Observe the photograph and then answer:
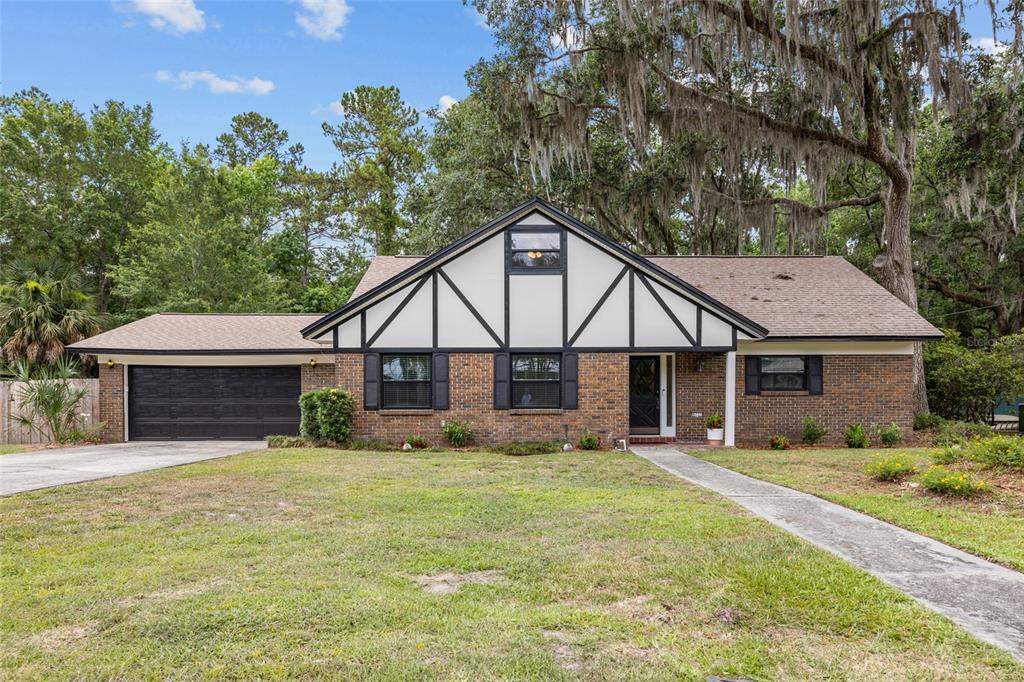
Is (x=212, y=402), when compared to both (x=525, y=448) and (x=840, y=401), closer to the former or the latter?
(x=525, y=448)

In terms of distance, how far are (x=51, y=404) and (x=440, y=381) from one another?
29.1ft

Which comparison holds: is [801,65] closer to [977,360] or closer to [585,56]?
[585,56]

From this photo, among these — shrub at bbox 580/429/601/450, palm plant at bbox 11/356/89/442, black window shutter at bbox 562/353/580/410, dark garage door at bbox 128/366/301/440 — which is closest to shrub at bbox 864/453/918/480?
shrub at bbox 580/429/601/450

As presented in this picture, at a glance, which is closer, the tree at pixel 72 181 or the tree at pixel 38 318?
the tree at pixel 38 318

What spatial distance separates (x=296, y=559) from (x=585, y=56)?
49.6ft

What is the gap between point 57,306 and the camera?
58.0 feet

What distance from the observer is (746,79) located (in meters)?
15.9

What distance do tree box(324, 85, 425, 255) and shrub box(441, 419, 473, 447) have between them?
17912 millimetres

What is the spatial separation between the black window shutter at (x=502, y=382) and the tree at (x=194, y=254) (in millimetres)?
14217

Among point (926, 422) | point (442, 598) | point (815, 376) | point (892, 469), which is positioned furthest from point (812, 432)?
point (442, 598)

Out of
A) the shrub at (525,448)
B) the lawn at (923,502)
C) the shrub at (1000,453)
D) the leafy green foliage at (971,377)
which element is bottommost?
the shrub at (525,448)

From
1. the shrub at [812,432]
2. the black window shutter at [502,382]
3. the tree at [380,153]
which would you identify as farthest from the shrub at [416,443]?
the tree at [380,153]

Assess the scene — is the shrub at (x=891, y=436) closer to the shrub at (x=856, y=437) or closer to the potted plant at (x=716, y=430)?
the shrub at (x=856, y=437)

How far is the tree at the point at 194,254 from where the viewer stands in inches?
858
